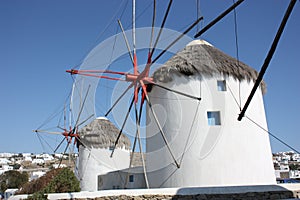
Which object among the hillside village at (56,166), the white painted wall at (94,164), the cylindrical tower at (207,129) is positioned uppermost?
the cylindrical tower at (207,129)

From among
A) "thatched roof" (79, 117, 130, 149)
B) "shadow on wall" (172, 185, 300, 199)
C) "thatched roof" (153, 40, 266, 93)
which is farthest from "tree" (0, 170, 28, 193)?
"shadow on wall" (172, 185, 300, 199)

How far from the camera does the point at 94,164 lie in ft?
75.2

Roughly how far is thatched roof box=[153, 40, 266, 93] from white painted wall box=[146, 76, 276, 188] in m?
0.31

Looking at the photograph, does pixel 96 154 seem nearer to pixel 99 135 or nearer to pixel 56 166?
pixel 99 135

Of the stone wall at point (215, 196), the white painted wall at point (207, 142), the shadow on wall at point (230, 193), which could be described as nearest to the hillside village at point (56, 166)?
the white painted wall at point (207, 142)

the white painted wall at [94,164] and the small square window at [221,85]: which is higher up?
the small square window at [221,85]

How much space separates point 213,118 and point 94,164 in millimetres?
13821

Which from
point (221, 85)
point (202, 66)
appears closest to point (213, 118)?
A: point (221, 85)

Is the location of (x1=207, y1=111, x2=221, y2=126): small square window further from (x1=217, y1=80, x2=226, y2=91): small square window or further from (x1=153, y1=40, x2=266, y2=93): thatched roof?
(x1=153, y1=40, x2=266, y2=93): thatched roof

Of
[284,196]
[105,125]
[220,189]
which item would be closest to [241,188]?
[220,189]

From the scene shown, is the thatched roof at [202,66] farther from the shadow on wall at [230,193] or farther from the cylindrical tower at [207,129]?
the shadow on wall at [230,193]

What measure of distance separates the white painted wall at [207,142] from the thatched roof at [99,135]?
36.1ft

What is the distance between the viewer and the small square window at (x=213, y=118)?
12.1m

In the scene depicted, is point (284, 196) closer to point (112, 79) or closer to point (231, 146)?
point (231, 146)
